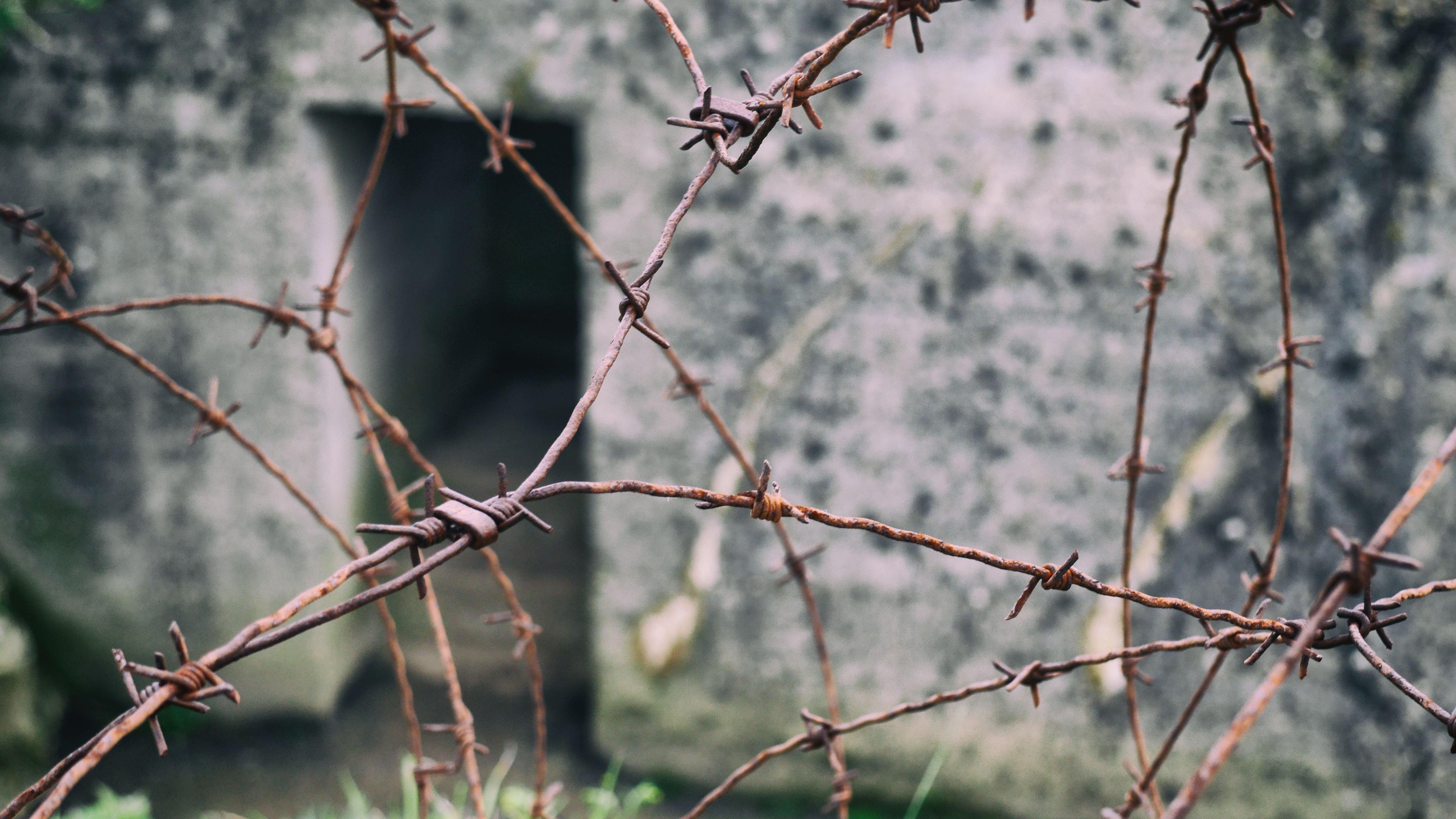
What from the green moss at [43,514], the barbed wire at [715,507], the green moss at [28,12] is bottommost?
the green moss at [43,514]

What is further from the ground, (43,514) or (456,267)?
(456,267)

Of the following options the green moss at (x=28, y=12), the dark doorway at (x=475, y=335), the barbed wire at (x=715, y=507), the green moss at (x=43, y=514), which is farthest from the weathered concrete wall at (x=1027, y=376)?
the green moss at (x=43, y=514)

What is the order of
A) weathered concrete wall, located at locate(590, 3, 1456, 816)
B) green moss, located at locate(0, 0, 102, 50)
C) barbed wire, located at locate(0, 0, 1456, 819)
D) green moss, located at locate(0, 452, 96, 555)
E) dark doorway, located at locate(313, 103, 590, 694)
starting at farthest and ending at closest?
dark doorway, located at locate(313, 103, 590, 694) < green moss, located at locate(0, 452, 96, 555) < green moss, located at locate(0, 0, 102, 50) < weathered concrete wall, located at locate(590, 3, 1456, 816) < barbed wire, located at locate(0, 0, 1456, 819)

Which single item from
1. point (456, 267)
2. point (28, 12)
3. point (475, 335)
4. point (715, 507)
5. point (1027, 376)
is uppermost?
point (456, 267)

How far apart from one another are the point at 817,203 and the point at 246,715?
2.18 m

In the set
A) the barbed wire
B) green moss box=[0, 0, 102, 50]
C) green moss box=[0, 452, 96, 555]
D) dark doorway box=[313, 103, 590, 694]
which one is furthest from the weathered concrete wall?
green moss box=[0, 452, 96, 555]

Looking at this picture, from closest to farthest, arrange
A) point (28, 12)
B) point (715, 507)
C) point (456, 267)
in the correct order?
point (715, 507) < point (28, 12) < point (456, 267)

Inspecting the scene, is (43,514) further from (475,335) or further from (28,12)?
(475,335)

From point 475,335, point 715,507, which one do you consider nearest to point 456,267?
point 475,335

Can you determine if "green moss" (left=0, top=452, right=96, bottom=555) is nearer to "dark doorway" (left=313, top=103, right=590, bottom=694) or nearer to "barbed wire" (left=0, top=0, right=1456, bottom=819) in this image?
"dark doorway" (left=313, top=103, right=590, bottom=694)

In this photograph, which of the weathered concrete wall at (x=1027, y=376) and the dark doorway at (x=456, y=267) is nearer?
the weathered concrete wall at (x=1027, y=376)

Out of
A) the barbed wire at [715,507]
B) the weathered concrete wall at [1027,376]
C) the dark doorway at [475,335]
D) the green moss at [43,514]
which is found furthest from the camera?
the dark doorway at [475,335]

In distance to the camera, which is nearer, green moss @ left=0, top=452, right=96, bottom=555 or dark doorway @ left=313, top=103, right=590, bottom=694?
green moss @ left=0, top=452, right=96, bottom=555

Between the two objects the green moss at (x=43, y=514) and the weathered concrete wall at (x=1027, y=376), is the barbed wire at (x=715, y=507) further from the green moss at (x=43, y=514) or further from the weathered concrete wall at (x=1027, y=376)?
the green moss at (x=43, y=514)
